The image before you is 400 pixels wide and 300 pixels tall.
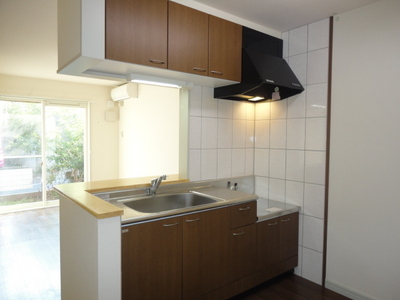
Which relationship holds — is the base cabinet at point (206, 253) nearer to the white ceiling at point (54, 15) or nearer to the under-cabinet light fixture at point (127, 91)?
the white ceiling at point (54, 15)

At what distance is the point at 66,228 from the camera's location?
198 cm

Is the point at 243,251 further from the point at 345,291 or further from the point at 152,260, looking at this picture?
the point at 345,291

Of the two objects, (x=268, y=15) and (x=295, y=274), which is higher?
(x=268, y=15)

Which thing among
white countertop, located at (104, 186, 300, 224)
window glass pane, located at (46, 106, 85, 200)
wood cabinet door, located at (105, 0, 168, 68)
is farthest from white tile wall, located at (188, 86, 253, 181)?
window glass pane, located at (46, 106, 85, 200)

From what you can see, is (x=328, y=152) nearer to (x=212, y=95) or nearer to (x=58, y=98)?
(x=212, y=95)

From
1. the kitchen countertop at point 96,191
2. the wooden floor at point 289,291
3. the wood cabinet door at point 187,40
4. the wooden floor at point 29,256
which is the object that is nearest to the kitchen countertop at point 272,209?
the wooden floor at point 289,291

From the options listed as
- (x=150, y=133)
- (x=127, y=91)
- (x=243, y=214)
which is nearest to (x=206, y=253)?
(x=243, y=214)

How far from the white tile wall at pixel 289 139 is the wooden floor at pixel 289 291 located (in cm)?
12

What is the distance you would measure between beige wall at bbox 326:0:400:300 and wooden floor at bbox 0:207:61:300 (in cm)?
255

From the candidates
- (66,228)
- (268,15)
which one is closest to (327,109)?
(268,15)

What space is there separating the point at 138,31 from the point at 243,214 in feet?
5.16

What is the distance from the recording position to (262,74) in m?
2.25

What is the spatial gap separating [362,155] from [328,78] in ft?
2.40

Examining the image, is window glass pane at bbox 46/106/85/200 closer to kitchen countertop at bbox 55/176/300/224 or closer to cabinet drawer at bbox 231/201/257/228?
kitchen countertop at bbox 55/176/300/224
